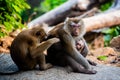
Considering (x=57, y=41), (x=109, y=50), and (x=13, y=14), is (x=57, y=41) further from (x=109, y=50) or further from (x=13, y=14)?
(x=109, y=50)

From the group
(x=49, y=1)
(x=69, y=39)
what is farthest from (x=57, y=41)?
(x=49, y=1)

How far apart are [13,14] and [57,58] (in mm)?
1226

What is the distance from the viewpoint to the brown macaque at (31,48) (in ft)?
21.5

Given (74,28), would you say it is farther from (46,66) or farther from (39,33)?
(46,66)

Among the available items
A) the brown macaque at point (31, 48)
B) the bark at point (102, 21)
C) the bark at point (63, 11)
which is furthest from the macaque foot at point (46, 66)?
the bark at point (63, 11)

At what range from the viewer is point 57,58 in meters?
7.05

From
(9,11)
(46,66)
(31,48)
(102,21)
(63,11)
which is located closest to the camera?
(31,48)

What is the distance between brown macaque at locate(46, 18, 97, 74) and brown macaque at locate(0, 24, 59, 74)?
0.75 ft

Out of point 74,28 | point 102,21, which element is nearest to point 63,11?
point 102,21

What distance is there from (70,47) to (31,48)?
744mm

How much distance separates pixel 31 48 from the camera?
6.63 metres

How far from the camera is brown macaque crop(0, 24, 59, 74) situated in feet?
21.5

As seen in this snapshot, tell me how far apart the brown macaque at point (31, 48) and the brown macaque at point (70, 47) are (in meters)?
0.23

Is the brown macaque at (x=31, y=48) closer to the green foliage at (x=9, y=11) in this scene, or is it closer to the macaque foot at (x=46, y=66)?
the macaque foot at (x=46, y=66)
